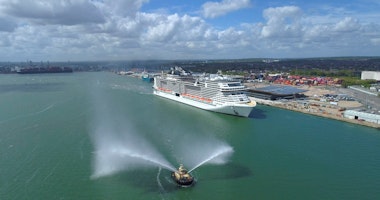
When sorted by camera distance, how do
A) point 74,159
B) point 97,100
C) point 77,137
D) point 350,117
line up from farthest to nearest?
point 97,100, point 350,117, point 77,137, point 74,159

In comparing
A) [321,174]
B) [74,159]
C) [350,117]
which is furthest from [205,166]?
[350,117]

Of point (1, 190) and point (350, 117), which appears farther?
point (350, 117)

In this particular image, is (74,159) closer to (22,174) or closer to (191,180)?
(22,174)

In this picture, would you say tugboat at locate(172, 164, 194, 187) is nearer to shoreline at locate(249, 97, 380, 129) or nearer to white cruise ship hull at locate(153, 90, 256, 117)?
white cruise ship hull at locate(153, 90, 256, 117)

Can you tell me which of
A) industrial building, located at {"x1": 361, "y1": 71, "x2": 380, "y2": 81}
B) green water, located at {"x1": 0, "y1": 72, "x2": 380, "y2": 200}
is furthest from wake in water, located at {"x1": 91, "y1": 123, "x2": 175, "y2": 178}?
industrial building, located at {"x1": 361, "y1": 71, "x2": 380, "y2": 81}

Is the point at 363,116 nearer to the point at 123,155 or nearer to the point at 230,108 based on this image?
the point at 230,108

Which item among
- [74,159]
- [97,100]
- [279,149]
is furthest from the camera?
[97,100]

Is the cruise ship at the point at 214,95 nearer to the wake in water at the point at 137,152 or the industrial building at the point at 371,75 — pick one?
the wake in water at the point at 137,152
